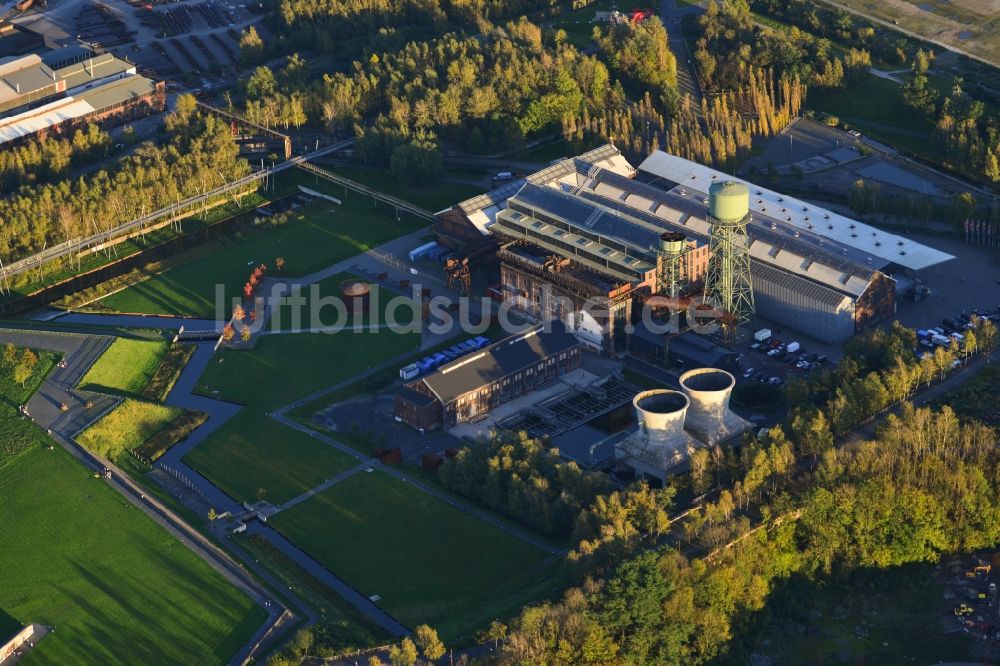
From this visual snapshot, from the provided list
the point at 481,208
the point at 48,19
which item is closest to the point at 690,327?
the point at 481,208

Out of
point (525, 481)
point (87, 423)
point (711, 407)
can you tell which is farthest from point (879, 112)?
point (87, 423)

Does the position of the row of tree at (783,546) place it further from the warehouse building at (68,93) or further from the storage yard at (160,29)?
the storage yard at (160,29)

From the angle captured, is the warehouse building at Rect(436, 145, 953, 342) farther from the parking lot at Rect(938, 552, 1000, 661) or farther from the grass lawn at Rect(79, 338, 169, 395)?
the grass lawn at Rect(79, 338, 169, 395)

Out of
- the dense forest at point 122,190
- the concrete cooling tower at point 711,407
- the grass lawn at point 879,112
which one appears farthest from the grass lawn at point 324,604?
the grass lawn at point 879,112

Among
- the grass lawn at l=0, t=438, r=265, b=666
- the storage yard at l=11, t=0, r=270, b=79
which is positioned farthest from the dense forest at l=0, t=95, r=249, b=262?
the grass lawn at l=0, t=438, r=265, b=666

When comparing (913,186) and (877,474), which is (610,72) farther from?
(877,474)

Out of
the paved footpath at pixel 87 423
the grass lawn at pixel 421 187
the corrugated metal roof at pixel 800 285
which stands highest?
the corrugated metal roof at pixel 800 285
